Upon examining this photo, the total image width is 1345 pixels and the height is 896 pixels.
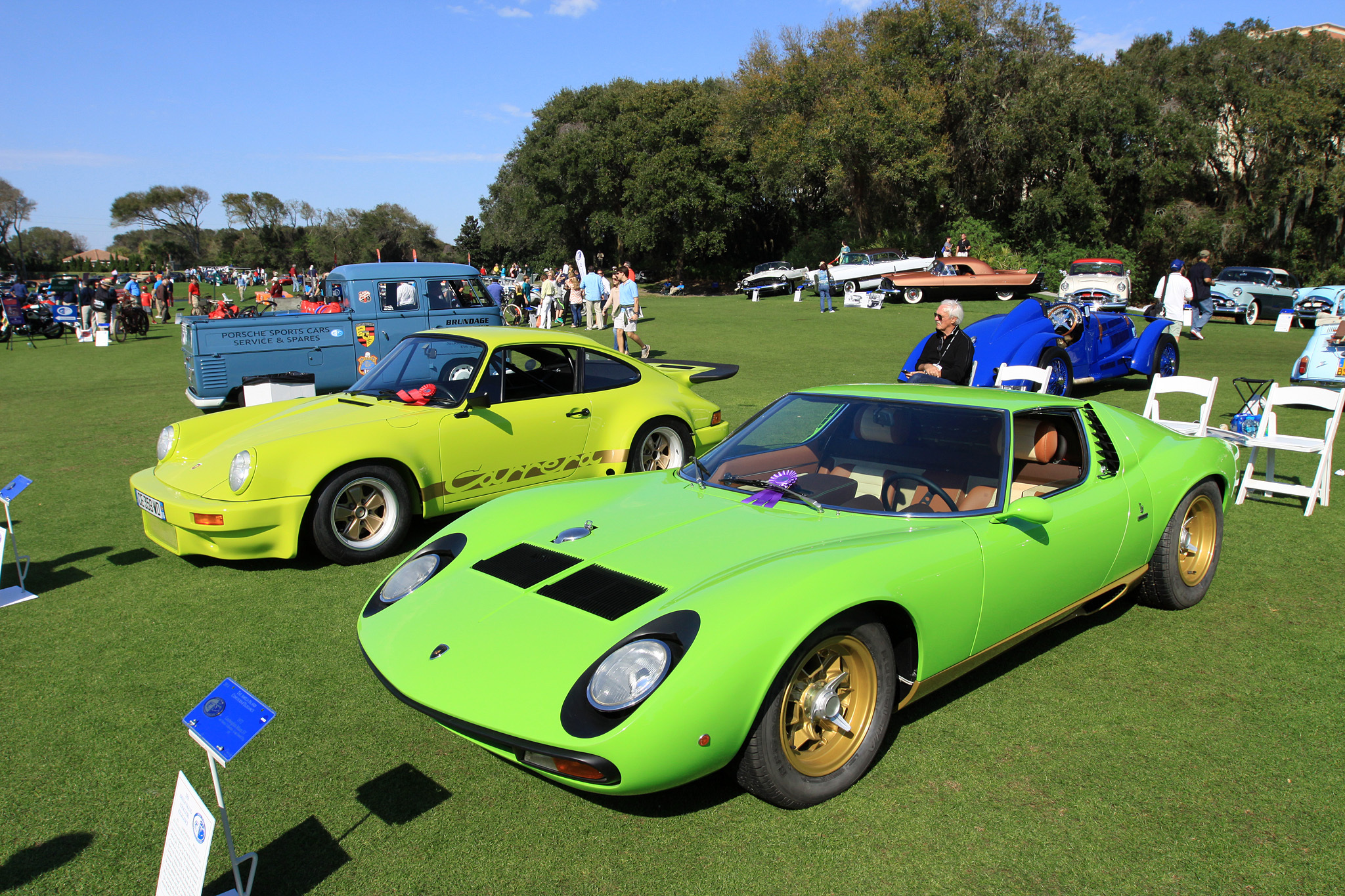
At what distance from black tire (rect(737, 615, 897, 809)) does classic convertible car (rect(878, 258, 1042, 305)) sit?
973 inches

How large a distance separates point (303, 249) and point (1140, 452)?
9772cm

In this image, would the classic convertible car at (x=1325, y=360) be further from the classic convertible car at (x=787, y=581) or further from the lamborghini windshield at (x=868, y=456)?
the lamborghini windshield at (x=868, y=456)

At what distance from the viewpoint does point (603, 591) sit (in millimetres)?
2740

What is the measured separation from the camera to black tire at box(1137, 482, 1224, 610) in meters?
4.00

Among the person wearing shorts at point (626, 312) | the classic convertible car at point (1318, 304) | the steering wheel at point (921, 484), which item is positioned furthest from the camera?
the classic convertible car at point (1318, 304)

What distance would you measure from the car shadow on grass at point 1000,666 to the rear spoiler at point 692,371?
3.64 meters

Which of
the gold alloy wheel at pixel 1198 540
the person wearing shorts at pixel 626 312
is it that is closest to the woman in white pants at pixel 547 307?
the person wearing shorts at pixel 626 312

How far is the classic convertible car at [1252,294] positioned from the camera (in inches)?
887

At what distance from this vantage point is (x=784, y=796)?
2.54 m

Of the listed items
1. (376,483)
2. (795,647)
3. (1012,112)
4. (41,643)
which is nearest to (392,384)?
(376,483)

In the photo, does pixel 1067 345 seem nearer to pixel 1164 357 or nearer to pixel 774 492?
pixel 1164 357

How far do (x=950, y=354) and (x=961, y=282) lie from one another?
21.1m

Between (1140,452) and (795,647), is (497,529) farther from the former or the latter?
(1140,452)

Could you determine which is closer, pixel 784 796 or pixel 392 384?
pixel 784 796
